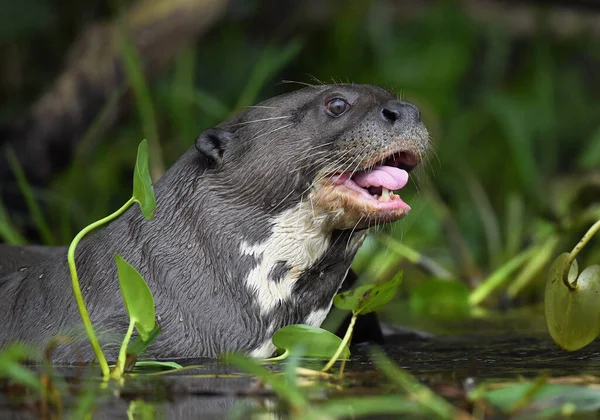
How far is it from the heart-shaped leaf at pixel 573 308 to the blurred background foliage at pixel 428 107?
1.68 metres

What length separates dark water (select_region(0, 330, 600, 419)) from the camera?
7.35 feet

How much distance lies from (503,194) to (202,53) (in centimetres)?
204

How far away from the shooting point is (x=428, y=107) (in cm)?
632

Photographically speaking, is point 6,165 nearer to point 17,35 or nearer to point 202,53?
point 17,35

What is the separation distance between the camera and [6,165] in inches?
211

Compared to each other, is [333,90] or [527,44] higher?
[527,44]

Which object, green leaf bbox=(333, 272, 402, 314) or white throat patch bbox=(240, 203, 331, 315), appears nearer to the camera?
green leaf bbox=(333, 272, 402, 314)

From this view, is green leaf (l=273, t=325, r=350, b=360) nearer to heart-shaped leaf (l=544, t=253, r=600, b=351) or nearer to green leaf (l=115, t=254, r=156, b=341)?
green leaf (l=115, t=254, r=156, b=341)

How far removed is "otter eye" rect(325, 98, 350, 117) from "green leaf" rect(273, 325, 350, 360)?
750 mm

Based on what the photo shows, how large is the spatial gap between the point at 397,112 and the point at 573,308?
72 centimetres

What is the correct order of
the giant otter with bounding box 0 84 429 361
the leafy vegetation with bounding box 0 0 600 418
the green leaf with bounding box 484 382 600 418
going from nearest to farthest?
1. the green leaf with bounding box 484 382 600 418
2. the giant otter with bounding box 0 84 429 361
3. the leafy vegetation with bounding box 0 0 600 418

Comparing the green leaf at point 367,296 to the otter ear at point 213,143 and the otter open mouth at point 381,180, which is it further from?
the otter ear at point 213,143

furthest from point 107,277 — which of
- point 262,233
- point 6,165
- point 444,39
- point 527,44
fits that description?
point 527,44

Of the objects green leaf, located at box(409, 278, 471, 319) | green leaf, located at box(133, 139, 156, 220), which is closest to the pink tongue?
green leaf, located at box(133, 139, 156, 220)
